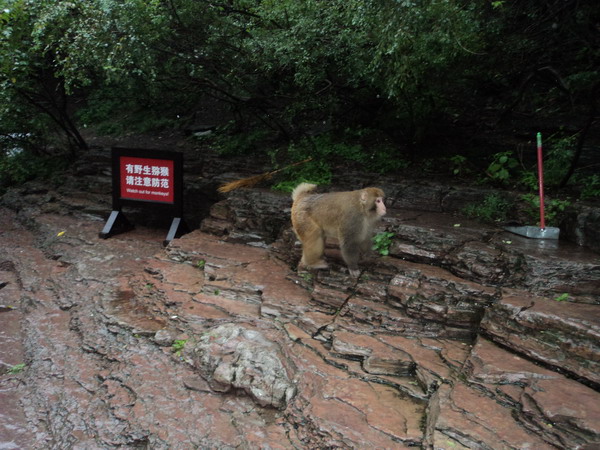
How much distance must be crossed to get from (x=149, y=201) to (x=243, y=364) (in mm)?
5258

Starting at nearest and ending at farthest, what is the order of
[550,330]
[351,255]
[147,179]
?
[550,330] < [351,255] < [147,179]

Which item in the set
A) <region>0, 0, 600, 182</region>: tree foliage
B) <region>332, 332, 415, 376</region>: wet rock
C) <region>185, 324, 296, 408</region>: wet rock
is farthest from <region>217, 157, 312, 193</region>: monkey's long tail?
<region>332, 332, 415, 376</region>: wet rock

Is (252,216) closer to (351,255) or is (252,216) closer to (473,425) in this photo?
(351,255)

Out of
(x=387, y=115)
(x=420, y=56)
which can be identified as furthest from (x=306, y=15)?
(x=387, y=115)

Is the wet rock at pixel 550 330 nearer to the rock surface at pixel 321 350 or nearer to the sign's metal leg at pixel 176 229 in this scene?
the rock surface at pixel 321 350

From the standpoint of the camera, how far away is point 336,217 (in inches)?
220

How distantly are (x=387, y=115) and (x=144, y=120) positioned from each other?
7034mm

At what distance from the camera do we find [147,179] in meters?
8.92

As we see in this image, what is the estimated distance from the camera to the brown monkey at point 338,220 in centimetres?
540

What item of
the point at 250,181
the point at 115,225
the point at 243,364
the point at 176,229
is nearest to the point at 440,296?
the point at 243,364

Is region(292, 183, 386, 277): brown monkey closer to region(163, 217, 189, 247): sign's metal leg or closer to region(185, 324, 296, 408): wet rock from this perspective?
region(185, 324, 296, 408): wet rock

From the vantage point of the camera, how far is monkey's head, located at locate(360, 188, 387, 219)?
524 centimetres

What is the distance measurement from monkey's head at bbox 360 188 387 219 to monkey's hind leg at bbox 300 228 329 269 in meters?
0.70

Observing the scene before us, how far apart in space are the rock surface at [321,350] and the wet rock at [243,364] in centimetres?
1
